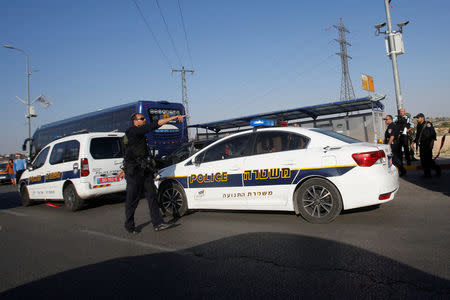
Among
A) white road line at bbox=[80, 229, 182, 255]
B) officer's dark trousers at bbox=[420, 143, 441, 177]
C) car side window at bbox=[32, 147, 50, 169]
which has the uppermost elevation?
car side window at bbox=[32, 147, 50, 169]

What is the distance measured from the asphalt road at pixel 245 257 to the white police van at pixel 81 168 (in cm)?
185

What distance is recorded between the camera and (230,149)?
605cm

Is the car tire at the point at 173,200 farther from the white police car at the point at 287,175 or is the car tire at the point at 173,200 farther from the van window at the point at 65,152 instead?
the van window at the point at 65,152

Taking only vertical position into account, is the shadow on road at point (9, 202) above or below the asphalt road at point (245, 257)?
above

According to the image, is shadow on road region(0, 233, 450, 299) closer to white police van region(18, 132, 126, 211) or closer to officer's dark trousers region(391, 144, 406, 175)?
white police van region(18, 132, 126, 211)

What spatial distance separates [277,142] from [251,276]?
2697mm

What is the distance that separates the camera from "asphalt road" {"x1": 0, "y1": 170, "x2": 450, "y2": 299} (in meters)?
3.01

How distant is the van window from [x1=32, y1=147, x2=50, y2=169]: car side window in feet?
1.32

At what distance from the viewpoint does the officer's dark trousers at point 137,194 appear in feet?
17.6

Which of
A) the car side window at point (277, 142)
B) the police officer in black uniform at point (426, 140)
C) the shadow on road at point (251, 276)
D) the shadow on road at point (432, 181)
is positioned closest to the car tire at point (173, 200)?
the car side window at point (277, 142)

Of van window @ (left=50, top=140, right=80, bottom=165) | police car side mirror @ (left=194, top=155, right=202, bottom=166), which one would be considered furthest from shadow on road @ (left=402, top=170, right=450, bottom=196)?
A: van window @ (left=50, top=140, right=80, bottom=165)

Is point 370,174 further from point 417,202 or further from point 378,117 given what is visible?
point 378,117

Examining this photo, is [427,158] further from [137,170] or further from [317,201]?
[137,170]

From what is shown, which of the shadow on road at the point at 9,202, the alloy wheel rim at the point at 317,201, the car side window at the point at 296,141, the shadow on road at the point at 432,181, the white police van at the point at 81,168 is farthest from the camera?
the shadow on road at the point at 9,202
